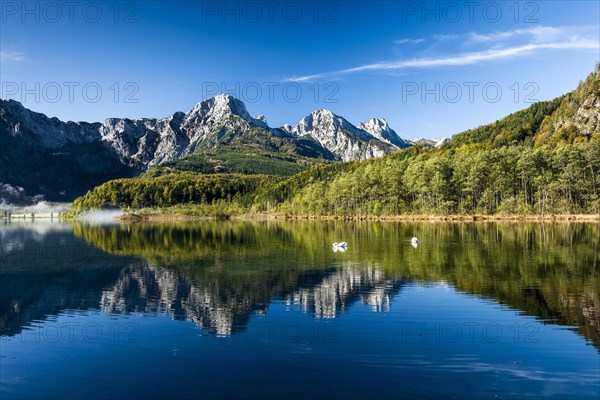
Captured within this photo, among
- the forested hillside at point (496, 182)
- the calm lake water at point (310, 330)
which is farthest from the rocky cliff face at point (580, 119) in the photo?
the calm lake water at point (310, 330)

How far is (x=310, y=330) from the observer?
23734mm

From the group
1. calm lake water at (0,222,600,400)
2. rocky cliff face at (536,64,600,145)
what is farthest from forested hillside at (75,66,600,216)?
calm lake water at (0,222,600,400)

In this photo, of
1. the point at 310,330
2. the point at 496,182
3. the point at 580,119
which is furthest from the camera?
the point at 580,119

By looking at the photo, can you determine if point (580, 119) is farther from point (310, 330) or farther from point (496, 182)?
point (310, 330)

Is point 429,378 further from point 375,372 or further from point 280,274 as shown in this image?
point 280,274

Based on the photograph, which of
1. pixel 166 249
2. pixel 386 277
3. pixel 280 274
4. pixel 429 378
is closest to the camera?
pixel 429 378

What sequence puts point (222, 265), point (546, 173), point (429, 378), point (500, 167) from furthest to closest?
point (500, 167) → point (546, 173) → point (222, 265) → point (429, 378)

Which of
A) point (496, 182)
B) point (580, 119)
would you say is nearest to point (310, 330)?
point (496, 182)

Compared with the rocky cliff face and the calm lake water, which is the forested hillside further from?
the calm lake water

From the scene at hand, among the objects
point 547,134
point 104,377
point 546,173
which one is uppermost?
point 547,134

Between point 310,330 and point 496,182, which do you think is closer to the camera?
point 310,330

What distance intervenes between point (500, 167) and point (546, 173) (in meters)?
13.2

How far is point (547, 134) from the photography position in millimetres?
197750

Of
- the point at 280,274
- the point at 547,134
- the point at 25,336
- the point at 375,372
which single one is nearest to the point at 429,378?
the point at 375,372
